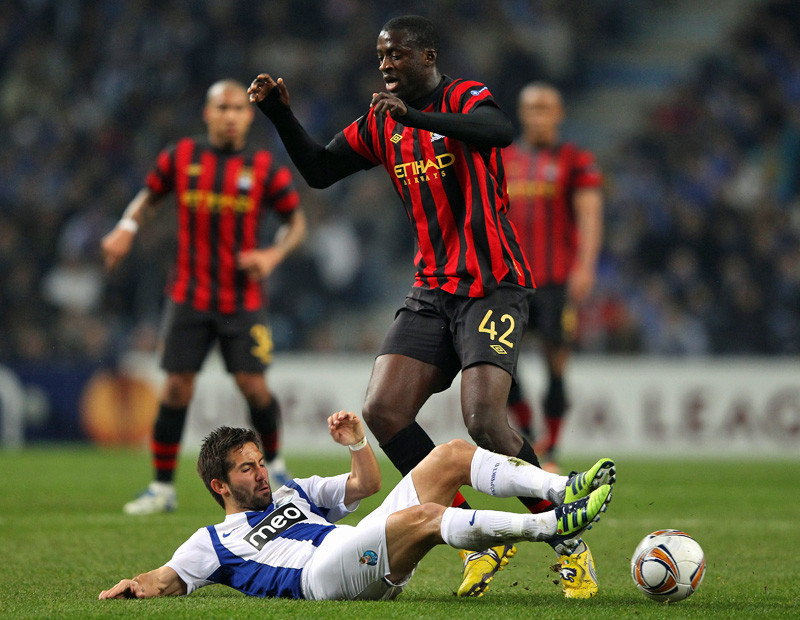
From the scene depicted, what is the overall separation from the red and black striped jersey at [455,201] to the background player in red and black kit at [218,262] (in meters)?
3.00

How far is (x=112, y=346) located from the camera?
13.9 meters

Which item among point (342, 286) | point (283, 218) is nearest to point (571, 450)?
point (342, 286)

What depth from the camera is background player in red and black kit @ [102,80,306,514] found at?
7668 millimetres

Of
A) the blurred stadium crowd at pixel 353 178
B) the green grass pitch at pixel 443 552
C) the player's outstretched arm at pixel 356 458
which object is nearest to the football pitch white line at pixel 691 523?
the green grass pitch at pixel 443 552

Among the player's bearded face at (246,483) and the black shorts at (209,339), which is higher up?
the black shorts at (209,339)

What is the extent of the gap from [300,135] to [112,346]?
9360 mm

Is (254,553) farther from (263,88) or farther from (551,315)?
(551,315)

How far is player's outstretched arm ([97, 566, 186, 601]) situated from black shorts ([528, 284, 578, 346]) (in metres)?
4.77

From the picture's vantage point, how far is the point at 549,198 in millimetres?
8836

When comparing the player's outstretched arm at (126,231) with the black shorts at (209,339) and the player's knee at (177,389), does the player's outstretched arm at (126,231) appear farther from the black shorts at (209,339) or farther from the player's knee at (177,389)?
the player's knee at (177,389)

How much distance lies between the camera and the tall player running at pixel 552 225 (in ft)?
28.3

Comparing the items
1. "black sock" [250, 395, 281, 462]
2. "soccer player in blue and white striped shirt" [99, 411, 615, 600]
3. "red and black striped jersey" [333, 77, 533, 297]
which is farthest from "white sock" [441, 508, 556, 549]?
"black sock" [250, 395, 281, 462]

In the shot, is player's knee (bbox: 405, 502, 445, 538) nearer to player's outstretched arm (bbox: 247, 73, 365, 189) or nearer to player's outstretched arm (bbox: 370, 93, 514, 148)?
player's outstretched arm (bbox: 370, 93, 514, 148)

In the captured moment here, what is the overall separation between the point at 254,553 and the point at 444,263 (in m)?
1.39
